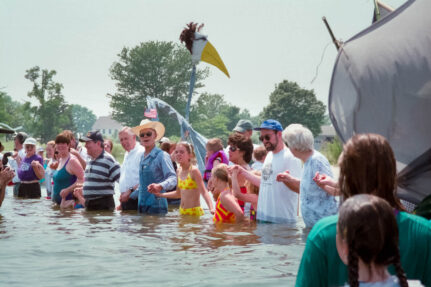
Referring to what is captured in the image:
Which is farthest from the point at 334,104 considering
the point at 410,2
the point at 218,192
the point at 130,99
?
the point at 130,99

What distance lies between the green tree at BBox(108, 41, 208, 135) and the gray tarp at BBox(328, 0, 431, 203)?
92497 millimetres

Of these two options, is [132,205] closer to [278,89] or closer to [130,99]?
[130,99]

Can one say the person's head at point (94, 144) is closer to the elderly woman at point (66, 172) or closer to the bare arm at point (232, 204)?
the elderly woman at point (66, 172)

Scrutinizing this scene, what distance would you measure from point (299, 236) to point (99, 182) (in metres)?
3.88

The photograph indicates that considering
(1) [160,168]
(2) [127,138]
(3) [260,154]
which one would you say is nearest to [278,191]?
(3) [260,154]

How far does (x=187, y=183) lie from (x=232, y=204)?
1194 mm

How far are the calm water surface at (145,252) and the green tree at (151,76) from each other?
285ft

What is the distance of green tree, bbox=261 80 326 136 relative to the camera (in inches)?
4193

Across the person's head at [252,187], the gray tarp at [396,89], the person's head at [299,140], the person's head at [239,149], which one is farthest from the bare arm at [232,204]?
the gray tarp at [396,89]

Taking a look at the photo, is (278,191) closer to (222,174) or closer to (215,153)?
(222,174)

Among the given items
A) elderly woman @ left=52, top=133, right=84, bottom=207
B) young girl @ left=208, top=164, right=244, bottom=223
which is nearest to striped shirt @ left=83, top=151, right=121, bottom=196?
elderly woman @ left=52, top=133, right=84, bottom=207

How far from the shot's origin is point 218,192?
8922 mm

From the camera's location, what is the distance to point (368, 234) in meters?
2.12

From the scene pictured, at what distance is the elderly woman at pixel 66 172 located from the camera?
11070 mm
